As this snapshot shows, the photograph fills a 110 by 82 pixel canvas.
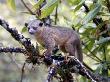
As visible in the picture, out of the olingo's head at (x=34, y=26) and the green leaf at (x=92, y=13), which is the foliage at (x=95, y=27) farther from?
the olingo's head at (x=34, y=26)

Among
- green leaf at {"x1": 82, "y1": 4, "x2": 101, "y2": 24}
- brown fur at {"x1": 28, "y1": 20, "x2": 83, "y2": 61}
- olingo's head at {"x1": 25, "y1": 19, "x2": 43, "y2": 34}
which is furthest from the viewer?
olingo's head at {"x1": 25, "y1": 19, "x2": 43, "y2": 34}

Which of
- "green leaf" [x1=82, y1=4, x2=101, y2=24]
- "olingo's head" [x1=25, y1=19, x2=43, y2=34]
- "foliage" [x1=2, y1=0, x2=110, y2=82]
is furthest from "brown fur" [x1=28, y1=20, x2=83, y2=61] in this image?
"green leaf" [x1=82, y1=4, x2=101, y2=24]

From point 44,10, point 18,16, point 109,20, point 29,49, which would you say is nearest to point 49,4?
point 44,10

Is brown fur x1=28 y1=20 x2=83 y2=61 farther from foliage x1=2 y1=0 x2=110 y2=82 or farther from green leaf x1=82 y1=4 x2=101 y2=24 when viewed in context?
green leaf x1=82 y1=4 x2=101 y2=24

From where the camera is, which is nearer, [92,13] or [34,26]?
[92,13]

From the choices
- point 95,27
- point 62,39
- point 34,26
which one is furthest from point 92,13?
point 34,26

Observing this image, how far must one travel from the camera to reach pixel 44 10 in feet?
9.11

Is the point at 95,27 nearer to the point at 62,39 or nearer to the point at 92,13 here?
the point at 92,13

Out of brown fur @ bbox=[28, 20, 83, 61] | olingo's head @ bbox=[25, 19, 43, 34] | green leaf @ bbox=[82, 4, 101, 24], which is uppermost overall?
green leaf @ bbox=[82, 4, 101, 24]

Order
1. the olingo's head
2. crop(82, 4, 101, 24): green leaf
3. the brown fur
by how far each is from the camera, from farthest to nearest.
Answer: the olingo's head
the brown fur
crop(82, 4, 101, 24): green leaf

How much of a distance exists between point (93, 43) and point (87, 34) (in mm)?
116

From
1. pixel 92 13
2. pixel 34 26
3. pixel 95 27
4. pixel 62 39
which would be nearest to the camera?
pixel 92 13

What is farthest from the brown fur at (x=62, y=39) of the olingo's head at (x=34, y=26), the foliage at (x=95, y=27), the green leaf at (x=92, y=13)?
the green leaf at (x=92, y=13)

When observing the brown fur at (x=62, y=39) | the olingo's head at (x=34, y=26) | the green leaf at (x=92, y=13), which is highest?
the green leaf at (x=92, y=13)
